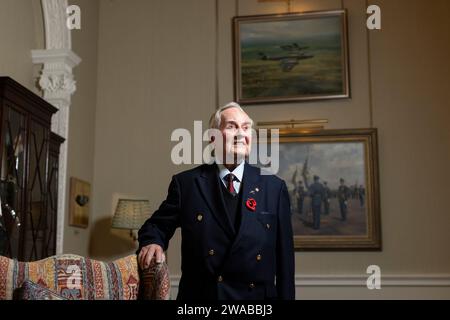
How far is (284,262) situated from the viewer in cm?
252

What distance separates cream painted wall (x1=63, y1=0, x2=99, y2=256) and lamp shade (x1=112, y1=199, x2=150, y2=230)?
18.4 inches

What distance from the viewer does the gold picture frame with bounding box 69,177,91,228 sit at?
6.08 metres

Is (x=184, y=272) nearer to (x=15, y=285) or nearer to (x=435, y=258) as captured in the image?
(x=15, y=285)

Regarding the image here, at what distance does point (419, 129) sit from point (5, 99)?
4.28m

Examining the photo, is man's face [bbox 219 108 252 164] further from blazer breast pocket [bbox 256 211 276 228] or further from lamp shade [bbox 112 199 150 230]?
lamp shade [bbox 112 199 150 230]

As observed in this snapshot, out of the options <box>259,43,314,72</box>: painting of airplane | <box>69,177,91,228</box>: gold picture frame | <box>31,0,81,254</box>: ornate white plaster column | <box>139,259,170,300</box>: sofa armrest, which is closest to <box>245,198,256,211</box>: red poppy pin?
<box>139,259,170,300</box>: sofa armrest

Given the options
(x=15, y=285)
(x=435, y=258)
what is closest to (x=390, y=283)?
A: (x=435, y=258)

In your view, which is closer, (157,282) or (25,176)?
(157,282)

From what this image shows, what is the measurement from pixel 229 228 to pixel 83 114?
4.47 m

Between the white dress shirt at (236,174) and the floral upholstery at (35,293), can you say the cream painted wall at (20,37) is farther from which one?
the floral upholstery at (35,293)

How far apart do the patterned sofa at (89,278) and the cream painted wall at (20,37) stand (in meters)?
2.92

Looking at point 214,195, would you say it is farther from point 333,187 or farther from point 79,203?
point 333,187

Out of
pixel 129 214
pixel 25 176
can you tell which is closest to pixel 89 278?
pixel 25 176

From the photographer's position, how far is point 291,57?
6.77 m
